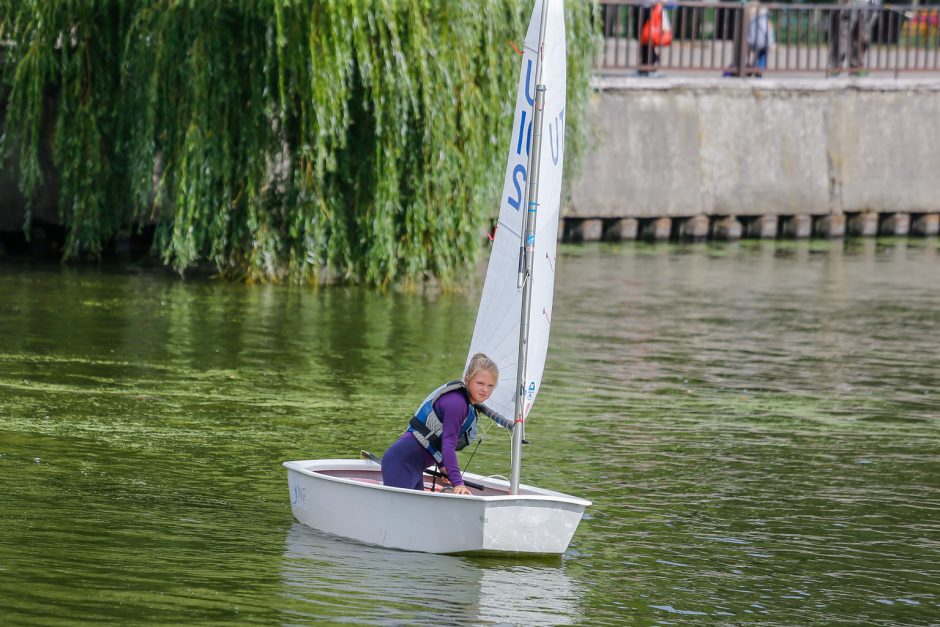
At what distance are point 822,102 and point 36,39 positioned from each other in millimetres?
17159

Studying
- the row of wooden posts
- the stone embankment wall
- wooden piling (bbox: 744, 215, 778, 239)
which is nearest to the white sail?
the stone embankment wall

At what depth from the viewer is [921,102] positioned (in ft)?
109

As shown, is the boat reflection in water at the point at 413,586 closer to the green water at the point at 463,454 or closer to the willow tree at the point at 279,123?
the green water at the point at 463,454

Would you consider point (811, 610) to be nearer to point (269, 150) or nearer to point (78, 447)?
point (78, 447)

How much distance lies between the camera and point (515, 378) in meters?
10.2

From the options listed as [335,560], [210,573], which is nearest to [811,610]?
[335,560]

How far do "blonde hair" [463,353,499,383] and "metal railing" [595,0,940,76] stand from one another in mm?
20003

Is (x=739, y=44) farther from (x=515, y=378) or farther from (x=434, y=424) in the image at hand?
(x=434, y=424)

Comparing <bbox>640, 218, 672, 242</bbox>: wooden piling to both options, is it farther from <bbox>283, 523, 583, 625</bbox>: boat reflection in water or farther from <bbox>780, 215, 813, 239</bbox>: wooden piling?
<bbox>283, 523, 583, 625</bbox>: boat reflection in water

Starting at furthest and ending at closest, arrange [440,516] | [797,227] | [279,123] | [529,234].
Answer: [797,227] < [279,123] < [529,234] < [440,516]

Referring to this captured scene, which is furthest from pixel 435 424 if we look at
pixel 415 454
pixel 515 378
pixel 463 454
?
pixel 463 454

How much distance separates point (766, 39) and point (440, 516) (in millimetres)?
23356

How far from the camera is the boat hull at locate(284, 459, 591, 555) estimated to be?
376 inches

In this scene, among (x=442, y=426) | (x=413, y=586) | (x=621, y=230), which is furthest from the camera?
(x=621, y=230)
